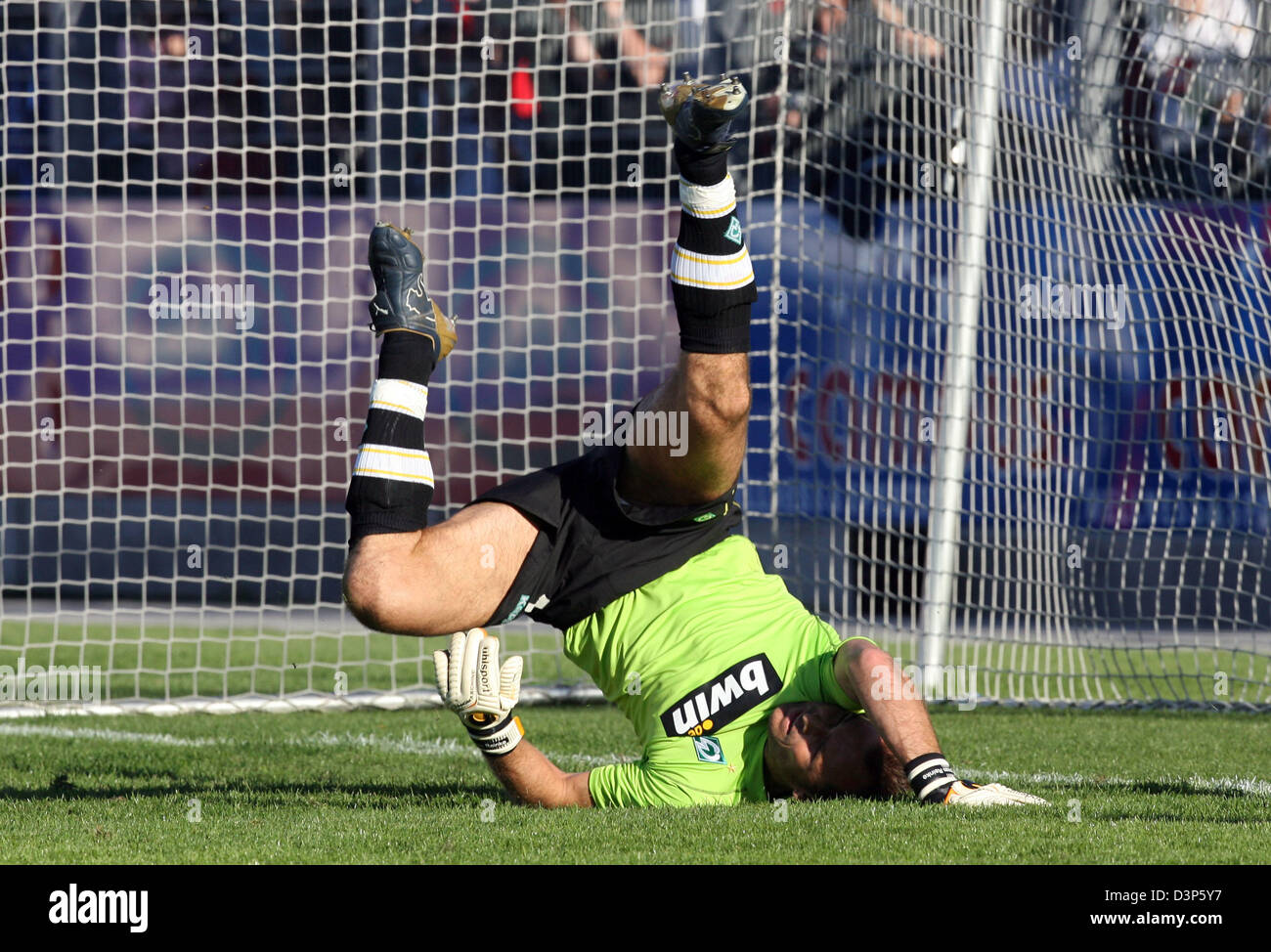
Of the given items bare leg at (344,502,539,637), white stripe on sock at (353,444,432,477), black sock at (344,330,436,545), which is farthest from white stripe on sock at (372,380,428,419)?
bare leg at (344,502,539,637)

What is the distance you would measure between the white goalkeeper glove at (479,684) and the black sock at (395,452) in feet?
1.32

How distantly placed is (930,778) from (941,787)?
36 mm

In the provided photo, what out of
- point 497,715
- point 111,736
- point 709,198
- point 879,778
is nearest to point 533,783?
point 497,715

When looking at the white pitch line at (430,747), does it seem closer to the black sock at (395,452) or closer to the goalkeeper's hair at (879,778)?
the goalkeeper's hair at (879,778)

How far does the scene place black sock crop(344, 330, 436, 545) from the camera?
151 inches

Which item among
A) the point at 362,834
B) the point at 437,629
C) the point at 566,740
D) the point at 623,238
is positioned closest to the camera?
the point at 362,834

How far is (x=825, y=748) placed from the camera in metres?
4.06

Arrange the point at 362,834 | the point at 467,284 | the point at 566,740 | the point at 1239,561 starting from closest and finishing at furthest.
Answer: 1. the point at 362,834
2. the point at 566,740
3. the point at 1239,561
4. the point at 467,284

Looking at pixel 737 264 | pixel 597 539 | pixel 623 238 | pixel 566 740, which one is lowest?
pixel 566 740

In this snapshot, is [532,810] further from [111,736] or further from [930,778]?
[111,736]

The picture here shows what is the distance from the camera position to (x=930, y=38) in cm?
852

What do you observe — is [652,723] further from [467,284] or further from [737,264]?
[467,284]
